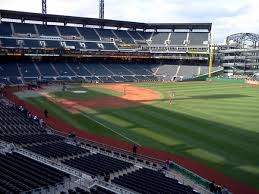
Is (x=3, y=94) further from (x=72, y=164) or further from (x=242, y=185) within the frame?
(x=242, y=185)

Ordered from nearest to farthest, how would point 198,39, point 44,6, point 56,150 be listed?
1. point 56,150
2. point 44,6
3. point 198,39

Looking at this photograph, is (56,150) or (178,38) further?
(178,38)

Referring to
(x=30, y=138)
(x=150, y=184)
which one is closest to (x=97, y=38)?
(x=30, y=138)

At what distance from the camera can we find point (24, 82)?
250ft

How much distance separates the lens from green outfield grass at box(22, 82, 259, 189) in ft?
83.8

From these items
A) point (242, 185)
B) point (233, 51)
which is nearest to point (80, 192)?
point (242, 185)

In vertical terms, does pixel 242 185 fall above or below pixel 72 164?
below

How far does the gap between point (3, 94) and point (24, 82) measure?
63.3 feet

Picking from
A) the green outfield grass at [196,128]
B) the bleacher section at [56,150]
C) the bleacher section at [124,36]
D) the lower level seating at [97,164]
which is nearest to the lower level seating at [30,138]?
the bleacher section at [56,150]

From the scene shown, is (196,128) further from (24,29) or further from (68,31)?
(68,31)

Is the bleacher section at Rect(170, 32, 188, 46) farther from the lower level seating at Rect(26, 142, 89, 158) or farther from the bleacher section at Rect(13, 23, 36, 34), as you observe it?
the lower level seating at Rect(26, 142, 89, 158)

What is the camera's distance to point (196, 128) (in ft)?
113

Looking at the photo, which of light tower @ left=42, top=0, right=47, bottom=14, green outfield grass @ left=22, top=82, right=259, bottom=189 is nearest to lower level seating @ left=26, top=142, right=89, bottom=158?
green outfield grass @ left=22, top=82, right=259, bottom=189

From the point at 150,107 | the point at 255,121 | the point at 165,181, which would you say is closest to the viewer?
the point at 165,181
